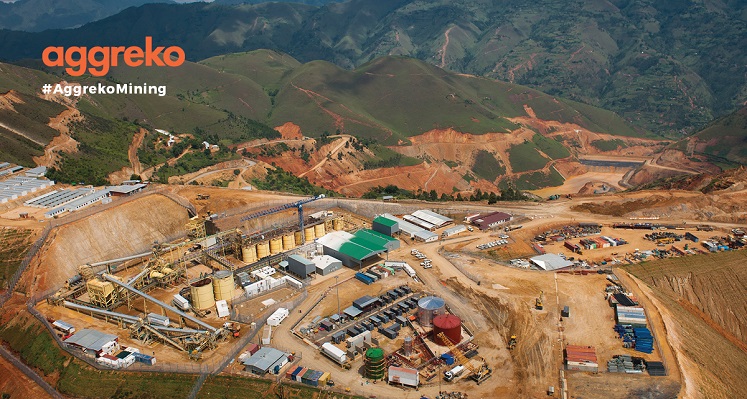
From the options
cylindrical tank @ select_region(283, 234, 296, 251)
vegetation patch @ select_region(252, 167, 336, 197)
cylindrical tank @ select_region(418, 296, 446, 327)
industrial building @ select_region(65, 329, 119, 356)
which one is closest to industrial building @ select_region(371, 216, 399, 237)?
cylindrical tank @ select_region(283, 234, 296, 251)

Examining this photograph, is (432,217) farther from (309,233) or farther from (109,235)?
(109,235)

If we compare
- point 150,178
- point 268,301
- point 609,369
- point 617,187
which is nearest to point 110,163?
point 150,178

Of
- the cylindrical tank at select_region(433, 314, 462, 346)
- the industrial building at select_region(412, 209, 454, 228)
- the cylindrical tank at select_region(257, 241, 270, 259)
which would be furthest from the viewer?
the industrial building at select_region(412, 209, 454, 228)

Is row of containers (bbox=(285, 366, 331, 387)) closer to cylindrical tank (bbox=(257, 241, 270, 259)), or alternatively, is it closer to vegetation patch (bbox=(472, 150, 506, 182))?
cylindrical tank (bbox=(257, 241, 270, 259))

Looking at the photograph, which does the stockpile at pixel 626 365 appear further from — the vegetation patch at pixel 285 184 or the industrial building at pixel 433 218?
the vegetation patch at pixel 285 184

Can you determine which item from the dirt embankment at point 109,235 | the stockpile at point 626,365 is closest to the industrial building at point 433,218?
the dirt embankment at point 109,235

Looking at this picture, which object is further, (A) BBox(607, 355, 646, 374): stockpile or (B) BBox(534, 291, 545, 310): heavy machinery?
(B) BBox(534, 291, 545, 310): heavy machinery

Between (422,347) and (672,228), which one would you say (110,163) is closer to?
(422,347)
